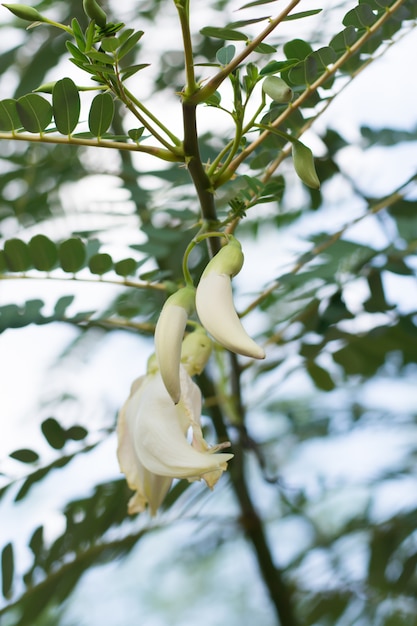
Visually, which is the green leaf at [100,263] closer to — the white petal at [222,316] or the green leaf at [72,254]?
the green leaf at [72,254]

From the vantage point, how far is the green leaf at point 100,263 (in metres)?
0.57

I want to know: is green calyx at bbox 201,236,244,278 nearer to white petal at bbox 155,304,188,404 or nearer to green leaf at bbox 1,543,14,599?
white petal at bbox 155,304,188,404

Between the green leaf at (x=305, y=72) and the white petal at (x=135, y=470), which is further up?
the green leaf at (x=305, y=72)

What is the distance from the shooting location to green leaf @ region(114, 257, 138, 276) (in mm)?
577

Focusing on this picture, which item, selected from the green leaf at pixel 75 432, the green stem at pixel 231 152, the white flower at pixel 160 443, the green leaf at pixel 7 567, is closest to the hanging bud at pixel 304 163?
the green stem at pixel 231 152

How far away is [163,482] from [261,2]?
25 centimetres

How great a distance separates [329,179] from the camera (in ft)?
2.62

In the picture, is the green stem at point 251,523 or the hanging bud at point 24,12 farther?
the green stem at point 251,523

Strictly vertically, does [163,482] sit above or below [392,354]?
above

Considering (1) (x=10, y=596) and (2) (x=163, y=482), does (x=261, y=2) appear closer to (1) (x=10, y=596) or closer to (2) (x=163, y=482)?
(2) (x=163, y=482)

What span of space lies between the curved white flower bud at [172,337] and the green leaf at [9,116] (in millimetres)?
121

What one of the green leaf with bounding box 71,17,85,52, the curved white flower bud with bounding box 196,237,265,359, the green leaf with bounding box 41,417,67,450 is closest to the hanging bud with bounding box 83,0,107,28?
the green leaf with bounding box 71,17,85,52

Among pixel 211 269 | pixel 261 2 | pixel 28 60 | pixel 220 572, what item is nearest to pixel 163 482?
pixel 211 269

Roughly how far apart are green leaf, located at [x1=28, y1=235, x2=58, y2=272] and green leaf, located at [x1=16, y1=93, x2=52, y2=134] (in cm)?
13
